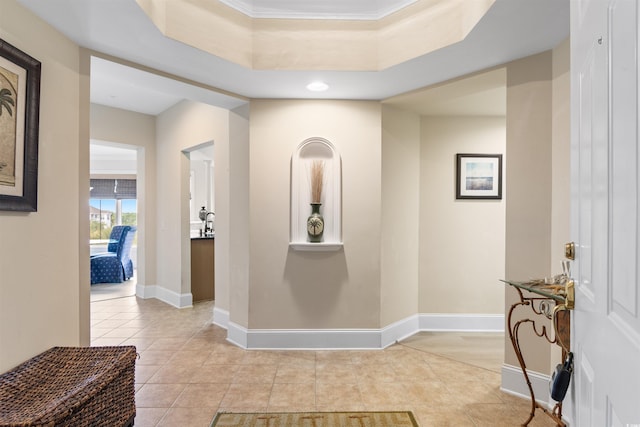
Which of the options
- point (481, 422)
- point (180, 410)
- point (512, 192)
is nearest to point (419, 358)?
point (481, 422)

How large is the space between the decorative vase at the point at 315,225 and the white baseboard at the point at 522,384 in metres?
1.81

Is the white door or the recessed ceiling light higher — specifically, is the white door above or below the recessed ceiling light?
below

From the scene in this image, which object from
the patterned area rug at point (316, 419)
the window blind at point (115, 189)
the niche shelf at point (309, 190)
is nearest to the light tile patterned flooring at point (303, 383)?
the patterned area rug at point (316, 419)

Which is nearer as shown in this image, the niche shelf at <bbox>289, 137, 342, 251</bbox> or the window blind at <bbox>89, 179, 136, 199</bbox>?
the niche shelf at <bbox>289, 137, 342, 251</bbox>

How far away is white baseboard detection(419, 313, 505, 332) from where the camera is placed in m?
3.94

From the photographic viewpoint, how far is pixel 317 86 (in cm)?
301

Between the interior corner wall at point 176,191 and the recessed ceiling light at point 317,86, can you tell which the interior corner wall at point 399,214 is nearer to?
the recessed ceiling light at point 317,86

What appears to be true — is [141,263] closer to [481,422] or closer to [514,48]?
[481,422]

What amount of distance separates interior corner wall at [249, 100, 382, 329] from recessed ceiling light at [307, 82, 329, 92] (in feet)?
0.92

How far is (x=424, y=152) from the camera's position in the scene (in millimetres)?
3963

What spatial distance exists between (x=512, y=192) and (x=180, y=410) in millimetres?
2698

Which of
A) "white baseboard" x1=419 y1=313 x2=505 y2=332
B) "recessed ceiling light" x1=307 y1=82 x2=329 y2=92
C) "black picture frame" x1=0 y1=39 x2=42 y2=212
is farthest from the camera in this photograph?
"white baseboard" x1=419 y1=313 x2=505 y2=332

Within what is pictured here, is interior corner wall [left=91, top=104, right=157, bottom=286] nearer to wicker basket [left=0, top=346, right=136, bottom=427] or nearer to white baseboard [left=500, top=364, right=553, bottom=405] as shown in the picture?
wicker basket [left=0, top=346, right=136, bottom=427]

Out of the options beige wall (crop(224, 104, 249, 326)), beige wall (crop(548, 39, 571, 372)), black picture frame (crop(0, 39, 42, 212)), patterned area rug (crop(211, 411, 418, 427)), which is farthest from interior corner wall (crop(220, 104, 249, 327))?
beige wall (crop(548, 39, 571, 372))
